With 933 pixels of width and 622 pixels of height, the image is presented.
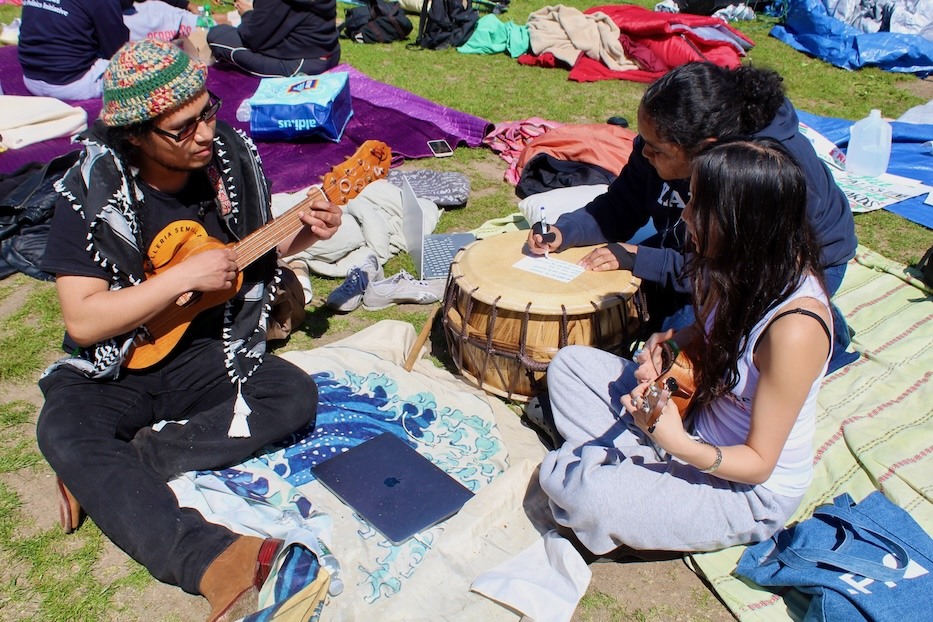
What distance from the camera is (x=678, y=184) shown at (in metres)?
3.25

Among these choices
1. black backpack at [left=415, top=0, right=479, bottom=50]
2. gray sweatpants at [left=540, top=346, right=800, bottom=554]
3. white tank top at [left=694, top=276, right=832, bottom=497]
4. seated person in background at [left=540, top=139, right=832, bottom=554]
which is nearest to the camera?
seated person in background at [left=540, top=139, right=832, bottom=554]

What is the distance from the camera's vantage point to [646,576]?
261 centimetres

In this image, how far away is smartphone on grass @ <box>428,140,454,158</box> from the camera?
611cm

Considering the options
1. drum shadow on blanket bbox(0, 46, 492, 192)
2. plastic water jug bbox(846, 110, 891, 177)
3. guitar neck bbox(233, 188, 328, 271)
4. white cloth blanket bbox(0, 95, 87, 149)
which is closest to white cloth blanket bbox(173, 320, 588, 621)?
guitar neck bbox(233, 188, 328, 271)

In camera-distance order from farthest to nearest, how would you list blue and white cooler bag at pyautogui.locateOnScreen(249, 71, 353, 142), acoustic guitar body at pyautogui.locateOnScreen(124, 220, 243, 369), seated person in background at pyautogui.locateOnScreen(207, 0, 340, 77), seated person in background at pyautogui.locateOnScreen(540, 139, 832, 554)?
seated person in background at pyautogui.locateOnScreen(207, 0, 340, 77), blue and white cooler bag at pyautogui.locateOnScreen(249, 71, 353, 142), acoustic guitar body at pyautogui.locateOnScreen(124, 220, 243, 369), seated person in background at pyautogui.locateOnScreen(540, 139, 832, 554)

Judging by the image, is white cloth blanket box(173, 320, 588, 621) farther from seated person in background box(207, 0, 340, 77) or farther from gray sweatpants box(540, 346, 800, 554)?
seated person in background box(207, 0, 340, 77)

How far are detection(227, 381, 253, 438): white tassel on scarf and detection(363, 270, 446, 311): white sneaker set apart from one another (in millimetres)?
1342

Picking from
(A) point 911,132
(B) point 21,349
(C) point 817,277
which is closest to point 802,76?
(A) point 911,132

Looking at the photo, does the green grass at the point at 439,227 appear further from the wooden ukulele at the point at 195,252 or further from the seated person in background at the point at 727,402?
the wooden ukulele at the point at 195,252

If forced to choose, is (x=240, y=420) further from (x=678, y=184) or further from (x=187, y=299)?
(x=678, y=184)

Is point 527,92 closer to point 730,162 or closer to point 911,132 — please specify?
point 911,132

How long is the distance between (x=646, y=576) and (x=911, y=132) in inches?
214

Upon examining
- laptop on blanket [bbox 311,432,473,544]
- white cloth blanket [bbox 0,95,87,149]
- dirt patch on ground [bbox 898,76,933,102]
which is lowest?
dirt patch on ground [bbox 898,76,933,102]

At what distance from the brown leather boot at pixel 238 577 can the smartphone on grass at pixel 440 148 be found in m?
4.21
